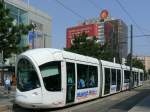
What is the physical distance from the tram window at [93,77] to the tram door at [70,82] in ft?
12.1

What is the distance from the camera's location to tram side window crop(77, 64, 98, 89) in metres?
24.0

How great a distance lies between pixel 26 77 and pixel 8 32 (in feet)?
22.2

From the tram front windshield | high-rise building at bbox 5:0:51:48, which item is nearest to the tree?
the tram front windshield

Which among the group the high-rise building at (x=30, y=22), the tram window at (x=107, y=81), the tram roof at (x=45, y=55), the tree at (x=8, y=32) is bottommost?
the tram window at (x=107, y=81)

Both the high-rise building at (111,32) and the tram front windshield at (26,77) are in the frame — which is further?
the high-rise building at (111,32)

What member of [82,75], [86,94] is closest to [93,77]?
[86,94]

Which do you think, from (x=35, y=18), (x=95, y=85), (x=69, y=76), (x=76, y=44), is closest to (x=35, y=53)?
(x=69, y=76)

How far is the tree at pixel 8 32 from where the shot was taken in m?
25.6

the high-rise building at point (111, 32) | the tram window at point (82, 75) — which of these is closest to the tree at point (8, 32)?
the tram window at point (82, 75)

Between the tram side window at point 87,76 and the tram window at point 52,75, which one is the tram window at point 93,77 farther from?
the tram window at point 52,75

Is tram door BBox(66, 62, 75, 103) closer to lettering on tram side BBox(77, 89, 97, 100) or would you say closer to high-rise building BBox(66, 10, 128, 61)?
lettering on tram side BBox(77, 89, 97, 100)

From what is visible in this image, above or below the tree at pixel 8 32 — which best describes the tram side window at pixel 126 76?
below

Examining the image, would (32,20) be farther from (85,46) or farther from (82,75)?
(82,75)

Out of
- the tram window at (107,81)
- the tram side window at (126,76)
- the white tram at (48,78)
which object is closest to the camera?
the white tram at (48,78)
